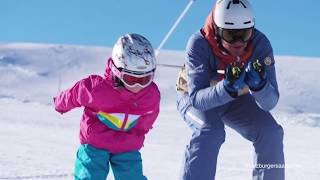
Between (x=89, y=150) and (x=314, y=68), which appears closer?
(x=89, y=150)

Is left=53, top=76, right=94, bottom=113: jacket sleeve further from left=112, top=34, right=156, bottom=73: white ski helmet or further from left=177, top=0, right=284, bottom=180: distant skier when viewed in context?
left=177, top=0, right=284, bottom=180: distant skier

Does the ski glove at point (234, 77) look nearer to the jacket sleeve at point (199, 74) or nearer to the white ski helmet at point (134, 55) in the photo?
the jacket sleeve at point (199, 74)

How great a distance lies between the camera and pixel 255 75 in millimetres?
3750

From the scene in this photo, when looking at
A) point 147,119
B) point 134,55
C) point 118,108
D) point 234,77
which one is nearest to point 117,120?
point 118,108

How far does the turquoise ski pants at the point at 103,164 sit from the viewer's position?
3.98 meters

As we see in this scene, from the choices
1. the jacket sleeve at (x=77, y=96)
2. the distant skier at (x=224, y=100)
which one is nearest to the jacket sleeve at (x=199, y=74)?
the distant skier at (x=224, y=100)

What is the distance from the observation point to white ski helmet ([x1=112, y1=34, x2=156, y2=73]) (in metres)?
3.84

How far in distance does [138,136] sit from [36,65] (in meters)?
81.7

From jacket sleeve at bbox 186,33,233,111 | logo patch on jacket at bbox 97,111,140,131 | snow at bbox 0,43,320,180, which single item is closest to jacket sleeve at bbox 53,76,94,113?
logo patch on jacket at bbox 97,111,140,131

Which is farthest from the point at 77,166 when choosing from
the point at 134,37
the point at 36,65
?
the point at 36,65

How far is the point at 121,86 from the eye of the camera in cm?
392

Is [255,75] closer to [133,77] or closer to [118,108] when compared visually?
[133,77]

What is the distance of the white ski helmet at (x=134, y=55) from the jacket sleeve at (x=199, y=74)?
346mm

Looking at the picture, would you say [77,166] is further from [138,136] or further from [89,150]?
[138,136]
